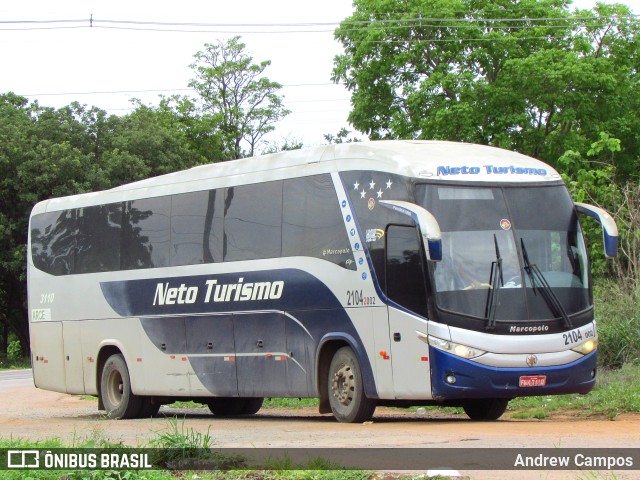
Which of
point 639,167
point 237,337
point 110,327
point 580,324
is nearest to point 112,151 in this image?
point 639,167

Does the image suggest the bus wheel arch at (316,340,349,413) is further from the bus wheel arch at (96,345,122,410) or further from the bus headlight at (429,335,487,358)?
the bus wheel arch at (96,345,122,410)

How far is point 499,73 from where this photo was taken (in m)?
43.1

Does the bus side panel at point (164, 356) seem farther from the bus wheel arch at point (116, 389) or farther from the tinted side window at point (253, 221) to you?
the tinted side window at point (253, 221)

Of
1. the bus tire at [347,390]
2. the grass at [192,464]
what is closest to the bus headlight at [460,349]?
the bus tire at [347,390]

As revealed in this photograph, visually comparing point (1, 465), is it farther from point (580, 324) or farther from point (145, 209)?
point (145, 209)

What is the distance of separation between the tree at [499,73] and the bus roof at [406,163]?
2656 centimetres

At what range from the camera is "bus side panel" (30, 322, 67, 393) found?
743 inches

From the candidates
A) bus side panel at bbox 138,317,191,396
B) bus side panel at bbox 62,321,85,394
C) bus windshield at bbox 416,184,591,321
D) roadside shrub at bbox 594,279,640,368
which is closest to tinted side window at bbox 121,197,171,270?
bus side panel at bbox 138,317,191,396

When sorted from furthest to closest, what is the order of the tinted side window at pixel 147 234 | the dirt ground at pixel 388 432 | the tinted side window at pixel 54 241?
the tinted side window at pixel 54 241, the tinted side window at pixel 147 234, the dirt ground at pixel 388 432

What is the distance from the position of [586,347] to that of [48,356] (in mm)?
10009

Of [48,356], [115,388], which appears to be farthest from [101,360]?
[48,356]

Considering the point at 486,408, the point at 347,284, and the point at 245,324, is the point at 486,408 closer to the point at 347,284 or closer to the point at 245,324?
the point at 347,284

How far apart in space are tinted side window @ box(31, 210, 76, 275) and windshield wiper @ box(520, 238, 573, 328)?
8887 millimetres

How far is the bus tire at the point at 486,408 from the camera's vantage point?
46.7ft
